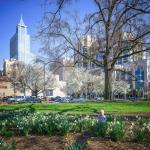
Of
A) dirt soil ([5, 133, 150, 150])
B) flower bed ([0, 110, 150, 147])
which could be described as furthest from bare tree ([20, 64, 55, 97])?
dirt soil ([5, 133, 150, 150])

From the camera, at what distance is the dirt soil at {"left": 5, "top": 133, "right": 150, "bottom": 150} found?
27.0 ft

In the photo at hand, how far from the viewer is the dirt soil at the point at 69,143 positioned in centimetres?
823

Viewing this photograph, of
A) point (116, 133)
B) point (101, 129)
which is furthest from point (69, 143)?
point (116, 133)

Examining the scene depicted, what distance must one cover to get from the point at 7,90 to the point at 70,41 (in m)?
71.2

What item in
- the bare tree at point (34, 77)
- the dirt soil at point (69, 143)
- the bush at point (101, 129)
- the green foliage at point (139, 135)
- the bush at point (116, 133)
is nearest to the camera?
Result: the dirt soil at point (69, 143)

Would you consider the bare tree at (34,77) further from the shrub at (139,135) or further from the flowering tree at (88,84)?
the shrub at (139,135)

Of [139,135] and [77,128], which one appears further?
[77,128]

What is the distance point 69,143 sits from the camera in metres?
8.80

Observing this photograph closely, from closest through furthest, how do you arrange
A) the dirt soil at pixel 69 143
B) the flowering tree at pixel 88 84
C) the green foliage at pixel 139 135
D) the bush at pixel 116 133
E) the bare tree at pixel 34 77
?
the dirt soil at pixel 69 143
the green foliage at pixel 139 135
the bush at pixel 116 133
the bare tree at pixel 34 77
the flowering tree at pixel 88 84

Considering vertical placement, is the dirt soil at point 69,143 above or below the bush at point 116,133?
below

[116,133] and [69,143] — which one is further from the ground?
[116,133]

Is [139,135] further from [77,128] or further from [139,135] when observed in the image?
[77,128]

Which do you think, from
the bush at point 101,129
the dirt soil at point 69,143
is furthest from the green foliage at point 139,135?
the bush at point 101,129

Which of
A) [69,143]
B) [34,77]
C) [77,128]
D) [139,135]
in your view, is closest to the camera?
[139,135]
